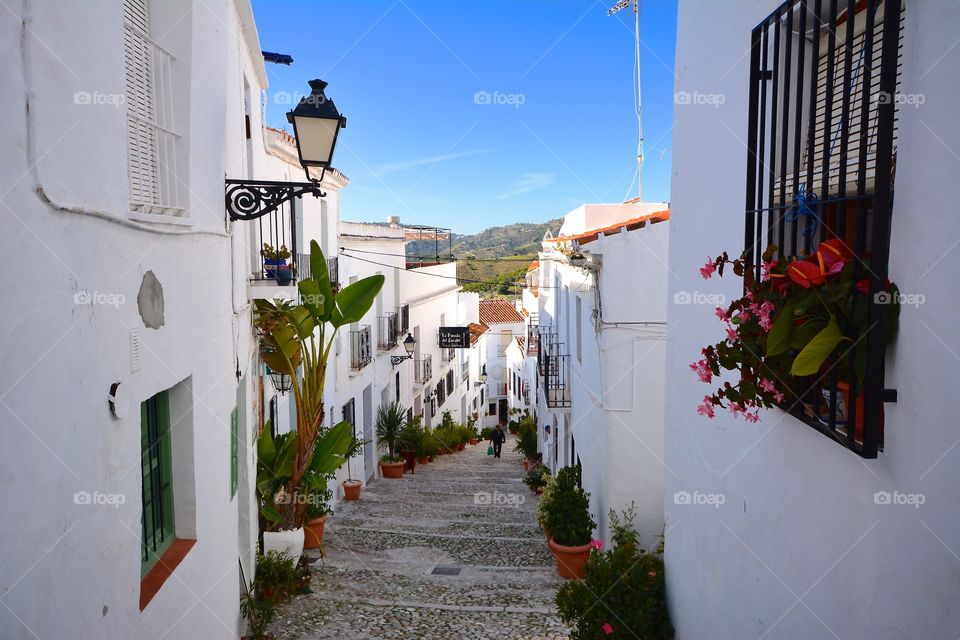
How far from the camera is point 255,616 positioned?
6.55 meters

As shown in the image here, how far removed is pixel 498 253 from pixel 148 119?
A: 86.7m

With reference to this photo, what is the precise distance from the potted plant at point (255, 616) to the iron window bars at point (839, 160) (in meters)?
5.58

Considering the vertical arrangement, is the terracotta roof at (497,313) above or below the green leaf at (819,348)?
below

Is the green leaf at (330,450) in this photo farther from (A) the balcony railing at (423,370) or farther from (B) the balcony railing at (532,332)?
(A) the balcony railing at (423,370)

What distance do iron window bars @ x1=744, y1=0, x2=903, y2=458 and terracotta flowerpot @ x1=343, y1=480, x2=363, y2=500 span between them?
12.1m

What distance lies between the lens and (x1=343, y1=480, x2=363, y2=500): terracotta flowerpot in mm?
14242

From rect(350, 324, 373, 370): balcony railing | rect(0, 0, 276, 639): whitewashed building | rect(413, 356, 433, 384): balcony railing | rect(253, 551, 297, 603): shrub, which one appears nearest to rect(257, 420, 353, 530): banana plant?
rect(253, 551, 297, 603): shrub

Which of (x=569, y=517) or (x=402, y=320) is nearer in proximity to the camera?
(x=569, y=517)

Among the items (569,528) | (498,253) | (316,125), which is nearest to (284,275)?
(316,125)

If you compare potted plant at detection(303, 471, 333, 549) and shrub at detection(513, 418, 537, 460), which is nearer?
potted plant at detection(303, 471, 333, 549)

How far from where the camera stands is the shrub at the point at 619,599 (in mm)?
5523

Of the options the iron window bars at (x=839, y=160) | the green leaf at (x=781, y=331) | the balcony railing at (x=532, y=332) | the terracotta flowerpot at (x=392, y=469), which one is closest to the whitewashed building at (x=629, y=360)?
the iron window bars at (x=839, y=160)

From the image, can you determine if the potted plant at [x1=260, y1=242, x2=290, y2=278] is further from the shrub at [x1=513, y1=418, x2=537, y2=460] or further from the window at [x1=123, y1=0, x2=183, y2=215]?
the shrub at [x1=513, y1=418, x2=537, y2=460]

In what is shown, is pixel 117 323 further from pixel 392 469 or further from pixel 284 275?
pixel 392 469
